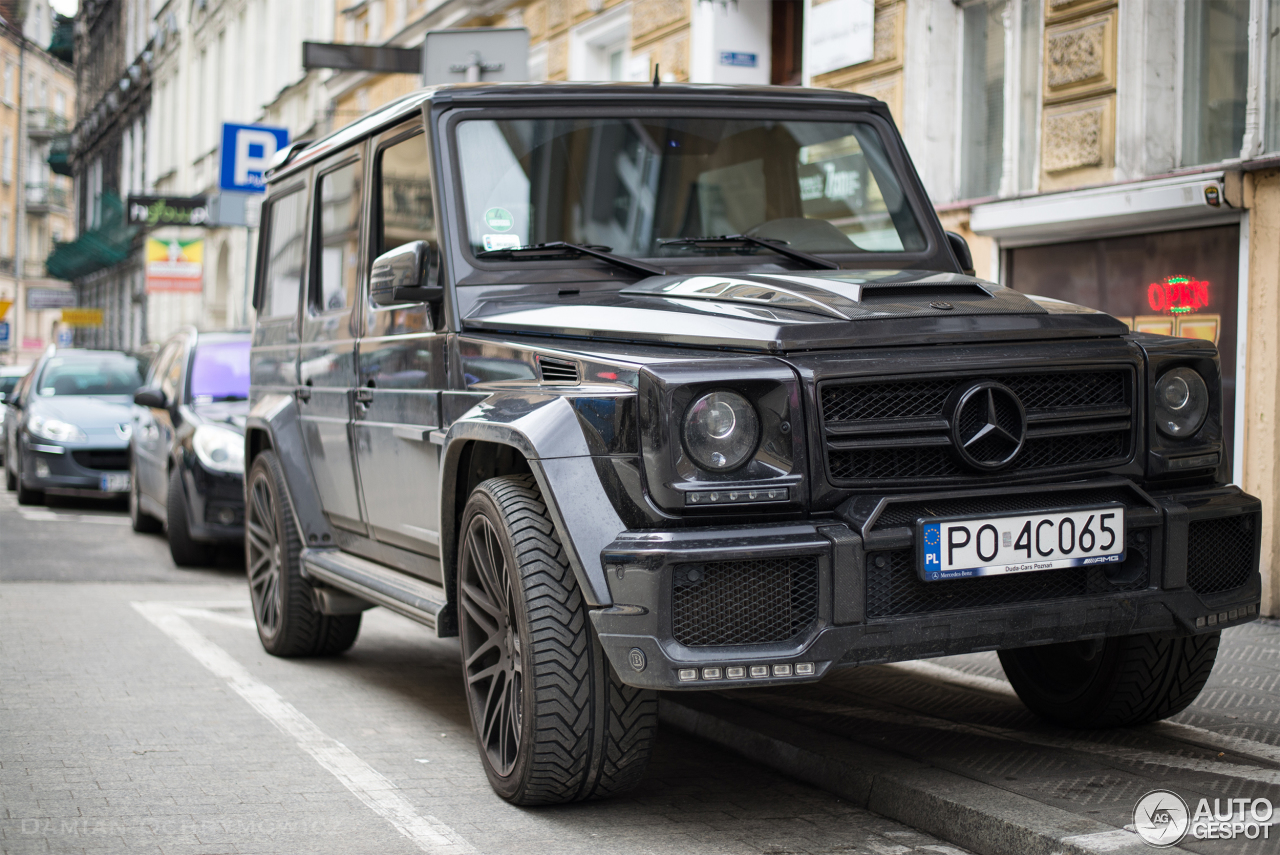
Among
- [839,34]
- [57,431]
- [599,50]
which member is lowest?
[57,431]

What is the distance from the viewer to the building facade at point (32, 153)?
71688 millimetres

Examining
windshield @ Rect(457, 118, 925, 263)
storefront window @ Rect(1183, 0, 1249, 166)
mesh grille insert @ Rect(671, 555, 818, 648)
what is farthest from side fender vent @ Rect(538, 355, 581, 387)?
storefront window @ Rect(1183, 0, 1249, 166)

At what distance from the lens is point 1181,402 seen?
3861mm

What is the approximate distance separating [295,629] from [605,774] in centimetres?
293

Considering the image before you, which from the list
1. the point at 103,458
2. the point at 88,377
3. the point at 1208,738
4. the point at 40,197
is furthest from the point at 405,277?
the point at 40,197

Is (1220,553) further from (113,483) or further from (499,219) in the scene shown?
(113,483)

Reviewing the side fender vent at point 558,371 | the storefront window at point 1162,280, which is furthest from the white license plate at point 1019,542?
the storefront window at point 1162,280

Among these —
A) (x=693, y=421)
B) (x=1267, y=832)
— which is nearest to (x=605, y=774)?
(x=693, y=421)

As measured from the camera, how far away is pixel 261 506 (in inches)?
261

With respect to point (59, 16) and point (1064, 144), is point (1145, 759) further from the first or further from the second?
point (59, 16)

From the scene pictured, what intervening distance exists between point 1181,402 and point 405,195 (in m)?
2.77

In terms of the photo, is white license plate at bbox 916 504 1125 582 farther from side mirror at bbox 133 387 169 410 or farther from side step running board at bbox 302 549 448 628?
side mirror at bbox 133 387 169 410

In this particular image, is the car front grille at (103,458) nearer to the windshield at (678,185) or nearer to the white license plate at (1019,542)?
the windshield at (678,185)

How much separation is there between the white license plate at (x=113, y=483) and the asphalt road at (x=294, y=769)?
268 inches
